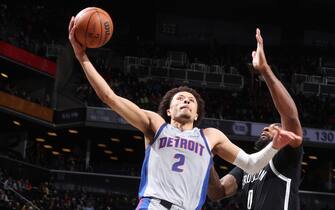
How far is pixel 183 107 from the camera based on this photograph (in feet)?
17.3

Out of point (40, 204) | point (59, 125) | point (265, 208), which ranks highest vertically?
point (265, 208)

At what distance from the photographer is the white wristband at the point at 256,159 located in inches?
201

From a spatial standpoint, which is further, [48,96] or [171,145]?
[48,96]

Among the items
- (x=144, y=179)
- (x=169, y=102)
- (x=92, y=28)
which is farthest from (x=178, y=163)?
(x=92, y=28)

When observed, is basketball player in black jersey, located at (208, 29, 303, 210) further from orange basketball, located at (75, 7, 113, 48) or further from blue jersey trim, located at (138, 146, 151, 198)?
orange basketball, located at (75, 7, 113, 48)

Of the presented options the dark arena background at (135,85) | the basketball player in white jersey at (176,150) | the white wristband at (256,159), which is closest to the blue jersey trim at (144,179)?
the basketball player in white jersey at (176,150)

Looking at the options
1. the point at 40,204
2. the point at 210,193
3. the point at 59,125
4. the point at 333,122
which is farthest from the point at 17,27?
the point at 210,193

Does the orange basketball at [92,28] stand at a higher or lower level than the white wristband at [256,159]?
higher

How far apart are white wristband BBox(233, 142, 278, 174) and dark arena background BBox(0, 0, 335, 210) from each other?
19848mm

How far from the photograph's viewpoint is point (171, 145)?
5.02 m

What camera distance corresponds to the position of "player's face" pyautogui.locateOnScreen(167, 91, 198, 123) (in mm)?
5230

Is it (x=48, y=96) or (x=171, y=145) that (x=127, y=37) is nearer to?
(x=48, y=96)

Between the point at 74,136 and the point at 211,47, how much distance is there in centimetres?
1186

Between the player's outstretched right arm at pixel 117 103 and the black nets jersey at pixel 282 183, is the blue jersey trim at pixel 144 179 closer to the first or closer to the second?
the player's outstretched right arm at pixel 117 103
